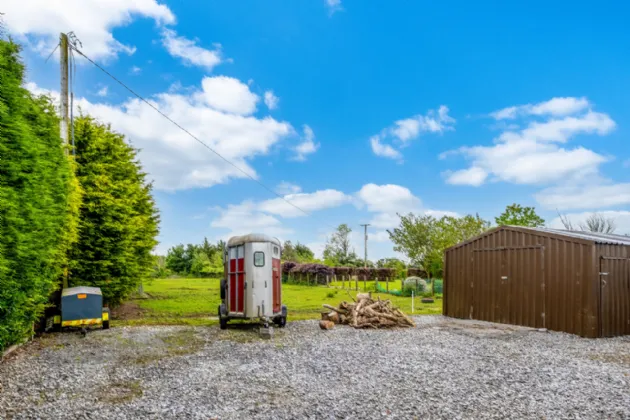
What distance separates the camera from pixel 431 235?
3216cm

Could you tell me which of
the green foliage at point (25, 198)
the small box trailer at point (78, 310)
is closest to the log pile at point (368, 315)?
the small box trailer at point (78, 310)

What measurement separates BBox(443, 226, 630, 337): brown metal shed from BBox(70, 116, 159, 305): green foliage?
10.8 meters

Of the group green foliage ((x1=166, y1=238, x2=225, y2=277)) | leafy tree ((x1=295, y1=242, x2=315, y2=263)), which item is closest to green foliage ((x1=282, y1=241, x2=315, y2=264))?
leafy tree ((x1=295, y1=242, x2=315, y2=263))

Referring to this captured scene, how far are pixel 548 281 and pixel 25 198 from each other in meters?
12.0

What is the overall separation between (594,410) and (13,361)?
27.1 feet

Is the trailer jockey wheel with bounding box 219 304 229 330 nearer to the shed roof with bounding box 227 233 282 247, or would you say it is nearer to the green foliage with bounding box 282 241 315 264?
the shed roof with bounding box 227 233 282 247

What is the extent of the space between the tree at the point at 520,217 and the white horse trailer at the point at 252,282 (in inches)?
790

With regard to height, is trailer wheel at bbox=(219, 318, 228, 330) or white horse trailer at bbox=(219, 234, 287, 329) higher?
white horse trailer at bbox=(219, 234, 287, 329)

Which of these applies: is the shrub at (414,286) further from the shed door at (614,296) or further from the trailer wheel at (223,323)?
the trailer wheel at (223,323)

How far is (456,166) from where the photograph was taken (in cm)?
1791

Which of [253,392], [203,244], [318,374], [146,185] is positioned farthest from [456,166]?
[203,244]

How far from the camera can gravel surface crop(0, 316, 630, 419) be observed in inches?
179

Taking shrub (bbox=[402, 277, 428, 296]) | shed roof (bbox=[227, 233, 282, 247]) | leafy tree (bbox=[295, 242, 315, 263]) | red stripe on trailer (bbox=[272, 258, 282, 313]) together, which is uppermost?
shed roof (bbox=[227, 233, 282, 247])

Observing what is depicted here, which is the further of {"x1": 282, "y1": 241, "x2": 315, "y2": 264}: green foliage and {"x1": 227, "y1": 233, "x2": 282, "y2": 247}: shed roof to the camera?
{"x1": 282, "y1": 241, "x2": 315, "y2": 264}: green foliage
